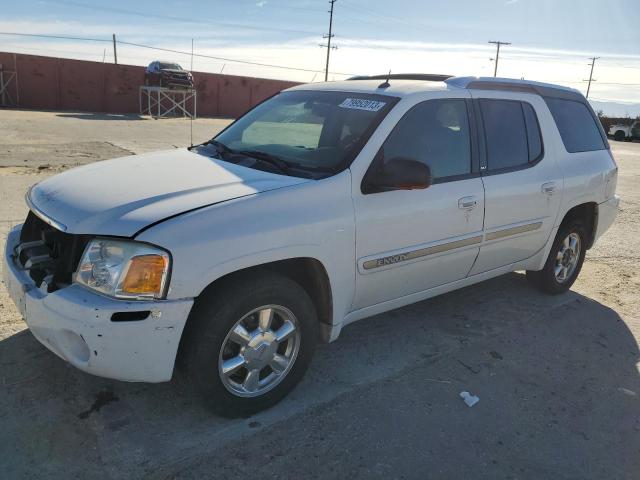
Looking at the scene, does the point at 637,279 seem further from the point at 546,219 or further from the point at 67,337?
the point at 67,337

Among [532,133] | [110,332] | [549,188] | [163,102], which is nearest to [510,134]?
[532,133]

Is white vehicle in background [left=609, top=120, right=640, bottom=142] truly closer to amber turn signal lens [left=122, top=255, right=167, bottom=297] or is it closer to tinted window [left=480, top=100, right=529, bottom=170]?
tinted window [left=480, top=100, right=529, bottom=170]

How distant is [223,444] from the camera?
8.99ft

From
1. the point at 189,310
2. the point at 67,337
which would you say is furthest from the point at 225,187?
the point at 67,337

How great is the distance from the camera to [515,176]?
410 cm

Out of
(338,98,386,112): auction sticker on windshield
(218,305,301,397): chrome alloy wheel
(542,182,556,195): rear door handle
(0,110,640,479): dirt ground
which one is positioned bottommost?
(0,110,640,479): dirt ground

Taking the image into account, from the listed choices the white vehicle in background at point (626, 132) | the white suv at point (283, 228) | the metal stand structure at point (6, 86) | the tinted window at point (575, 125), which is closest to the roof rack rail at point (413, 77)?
the white suv at point (283, 228)

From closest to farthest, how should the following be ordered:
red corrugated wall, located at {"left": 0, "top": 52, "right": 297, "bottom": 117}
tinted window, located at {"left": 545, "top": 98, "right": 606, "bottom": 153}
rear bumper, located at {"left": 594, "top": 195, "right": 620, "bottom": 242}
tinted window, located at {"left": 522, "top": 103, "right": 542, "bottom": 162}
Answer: tinted window, located at {"left": 522, "top": 103, "right": 542, "bottom": 162}, tinted window, located at {"left": 545, "top": 98, "right": 606, "bottom": 153}, rear bumper, located at {"left": 594, "top": 195, "right": 620, "bottom": 242}, red corrugated wall, located at {"left": 0, "top": 52, "right": 297, "bottom": 117}

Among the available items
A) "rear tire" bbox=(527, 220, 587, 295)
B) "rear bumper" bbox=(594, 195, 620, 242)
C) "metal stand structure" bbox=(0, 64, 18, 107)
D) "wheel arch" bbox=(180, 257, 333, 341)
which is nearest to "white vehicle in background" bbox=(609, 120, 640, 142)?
"metal stand structure" bbox=(0, 64, 18, 107)

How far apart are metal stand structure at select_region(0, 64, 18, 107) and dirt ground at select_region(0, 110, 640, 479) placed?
84.3ft

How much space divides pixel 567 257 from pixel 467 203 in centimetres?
195

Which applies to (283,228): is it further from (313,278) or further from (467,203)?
(467,203)

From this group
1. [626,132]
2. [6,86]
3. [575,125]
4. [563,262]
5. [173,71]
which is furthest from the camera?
[626,132]

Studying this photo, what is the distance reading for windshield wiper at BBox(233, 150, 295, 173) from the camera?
3.24 meters
